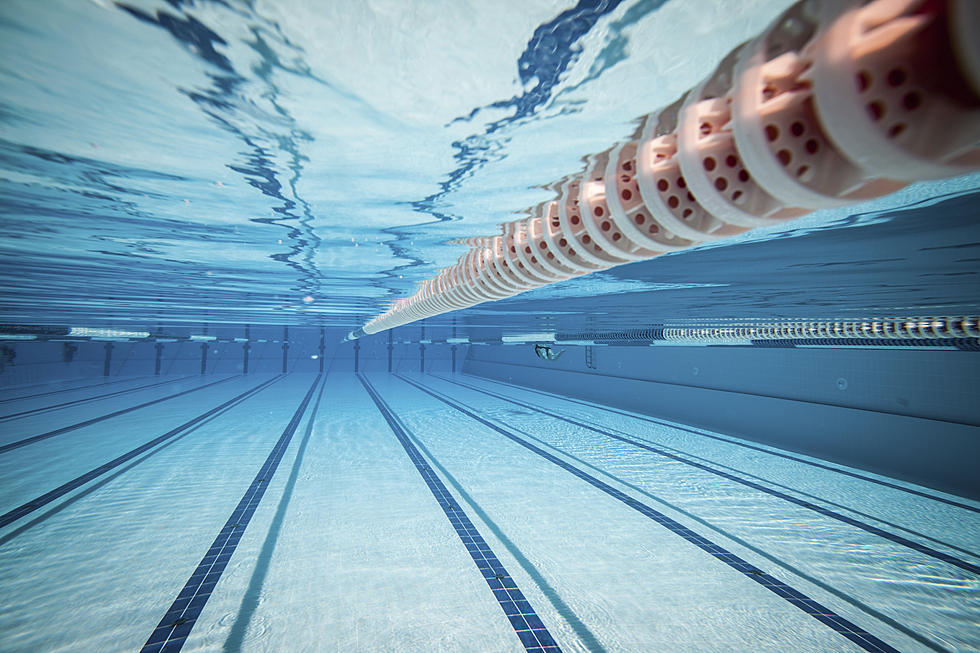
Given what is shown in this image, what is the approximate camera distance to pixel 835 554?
4012 millimetres

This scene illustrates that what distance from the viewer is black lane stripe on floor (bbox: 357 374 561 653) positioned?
2.88 m

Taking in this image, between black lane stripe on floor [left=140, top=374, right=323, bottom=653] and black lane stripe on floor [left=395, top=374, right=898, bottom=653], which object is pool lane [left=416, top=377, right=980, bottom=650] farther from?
black lane stripe on floor [left=140, top=374, right=323, bottom=653]

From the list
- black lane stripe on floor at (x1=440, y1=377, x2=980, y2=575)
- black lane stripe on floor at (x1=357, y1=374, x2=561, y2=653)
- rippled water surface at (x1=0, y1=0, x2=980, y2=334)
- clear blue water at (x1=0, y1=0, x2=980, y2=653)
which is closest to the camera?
rippled water surface at (x1=0, y1=0, x2=980, y2=334)

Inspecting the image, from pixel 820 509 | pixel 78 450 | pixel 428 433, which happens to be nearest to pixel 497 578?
pixel 820 509

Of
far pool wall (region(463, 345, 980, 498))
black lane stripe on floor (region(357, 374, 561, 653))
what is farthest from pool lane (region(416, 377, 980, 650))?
black lane stripe on floor (region(357, 374, 561, 653))

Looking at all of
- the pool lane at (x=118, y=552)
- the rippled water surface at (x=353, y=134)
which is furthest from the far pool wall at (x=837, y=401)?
the pool lane at (x=118, y=552)

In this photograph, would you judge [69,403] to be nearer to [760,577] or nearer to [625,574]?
[625,574]

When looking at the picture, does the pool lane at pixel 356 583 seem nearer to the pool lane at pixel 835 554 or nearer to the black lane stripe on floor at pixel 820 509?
the pool lane at pixel 835 554

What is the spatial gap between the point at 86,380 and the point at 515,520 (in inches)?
858

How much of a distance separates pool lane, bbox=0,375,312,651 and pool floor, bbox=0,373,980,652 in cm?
2

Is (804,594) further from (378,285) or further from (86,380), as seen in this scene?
(86,380)

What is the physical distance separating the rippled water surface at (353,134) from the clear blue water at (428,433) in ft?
0.06

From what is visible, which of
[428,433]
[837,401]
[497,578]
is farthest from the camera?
[428,433]

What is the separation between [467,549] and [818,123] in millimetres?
3965
